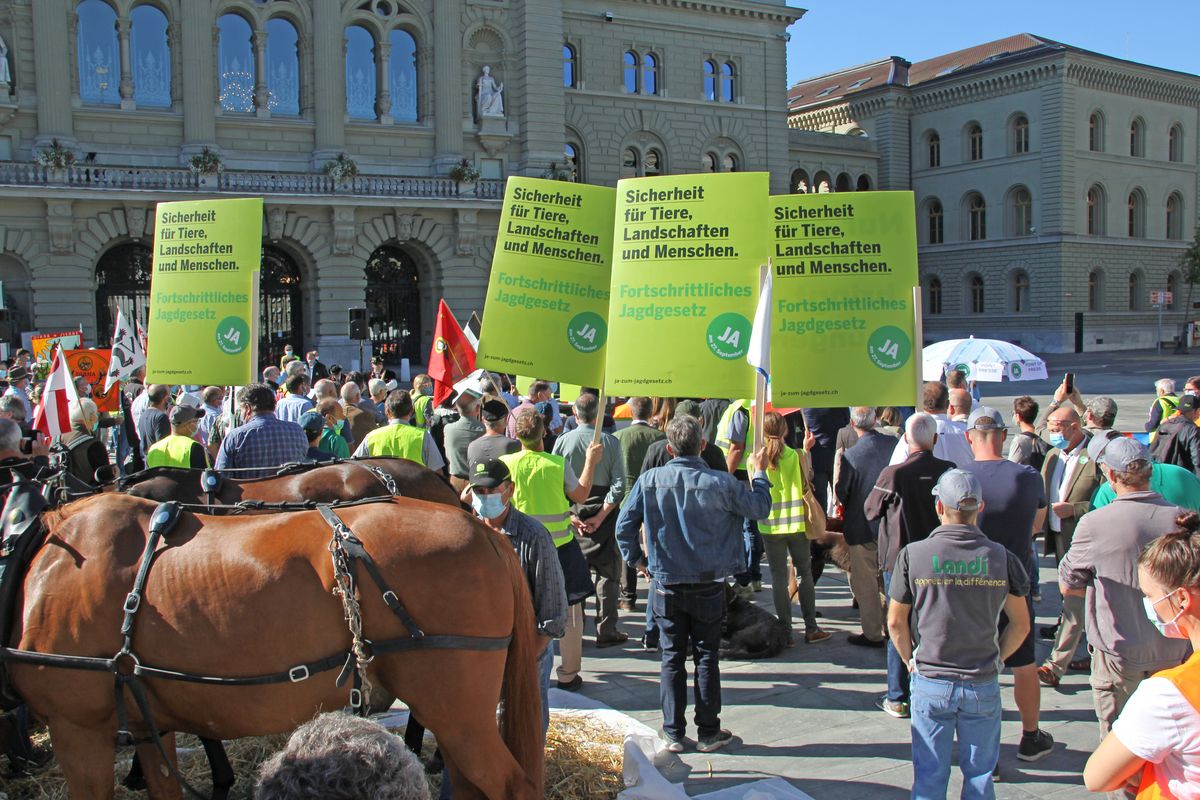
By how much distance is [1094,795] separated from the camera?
525 centimetres

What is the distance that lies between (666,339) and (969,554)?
2.41m

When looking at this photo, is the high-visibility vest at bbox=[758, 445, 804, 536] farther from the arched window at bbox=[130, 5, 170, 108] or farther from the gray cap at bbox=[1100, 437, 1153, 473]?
the arched window at bbox=[130, 5, 170, 108]

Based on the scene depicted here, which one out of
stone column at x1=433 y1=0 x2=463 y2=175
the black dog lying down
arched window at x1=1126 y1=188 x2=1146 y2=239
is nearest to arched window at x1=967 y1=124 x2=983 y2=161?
arched window at x1=1126 y1=188 x2=1146 y2=239

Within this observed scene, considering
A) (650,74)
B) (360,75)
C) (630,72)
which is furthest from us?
(650,74)

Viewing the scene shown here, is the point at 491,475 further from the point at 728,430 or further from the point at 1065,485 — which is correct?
the point at 1065,485

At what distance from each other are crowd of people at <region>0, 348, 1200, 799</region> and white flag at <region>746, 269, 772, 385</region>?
1.58 ft

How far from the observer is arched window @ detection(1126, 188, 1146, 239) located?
56125 millimetres

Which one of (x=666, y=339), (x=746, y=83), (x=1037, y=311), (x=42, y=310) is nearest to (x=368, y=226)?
(x=42, y=310)

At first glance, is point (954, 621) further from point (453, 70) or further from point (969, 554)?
point (453, 70)

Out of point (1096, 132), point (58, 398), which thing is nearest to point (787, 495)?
point (58, 398)

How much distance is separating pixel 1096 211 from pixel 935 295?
945 centimetres

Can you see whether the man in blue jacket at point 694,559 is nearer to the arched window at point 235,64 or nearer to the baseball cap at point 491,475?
the baseball cap at point 491,475

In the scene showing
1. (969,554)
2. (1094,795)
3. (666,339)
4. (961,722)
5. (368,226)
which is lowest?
(1094,795)

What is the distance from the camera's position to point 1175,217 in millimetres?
58469
